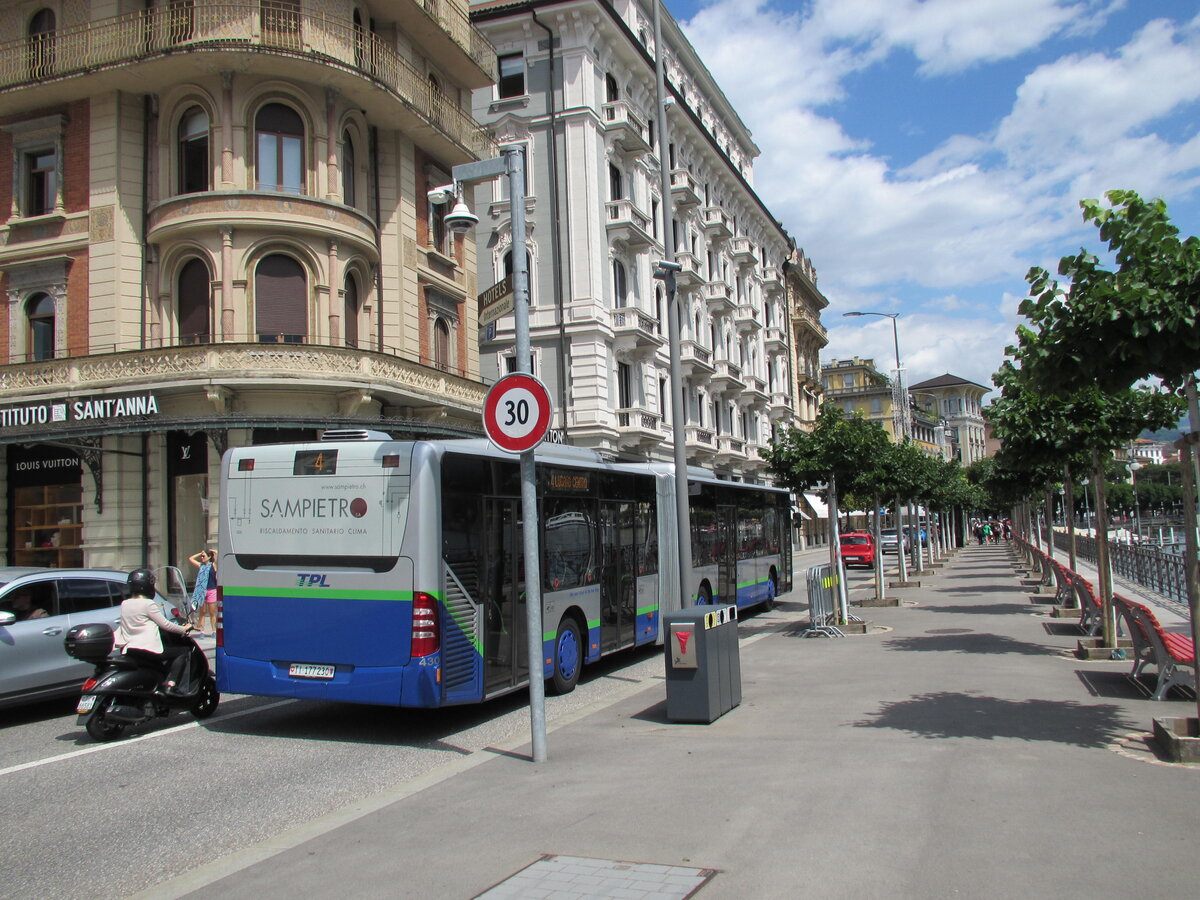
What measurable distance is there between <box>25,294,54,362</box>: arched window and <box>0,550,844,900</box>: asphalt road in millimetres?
15466

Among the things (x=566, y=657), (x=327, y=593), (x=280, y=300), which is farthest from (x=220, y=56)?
(x=327, y=593)

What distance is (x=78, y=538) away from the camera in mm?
23812

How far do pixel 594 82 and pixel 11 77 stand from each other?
19.6m

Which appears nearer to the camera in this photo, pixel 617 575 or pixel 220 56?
pixel 617 575

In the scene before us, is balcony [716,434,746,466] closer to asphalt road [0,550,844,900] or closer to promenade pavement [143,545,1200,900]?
asphalt road [0,550,844,900]

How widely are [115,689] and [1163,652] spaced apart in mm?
9822

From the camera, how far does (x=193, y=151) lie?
2295 centimetres

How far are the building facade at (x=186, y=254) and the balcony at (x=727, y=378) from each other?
962 inches

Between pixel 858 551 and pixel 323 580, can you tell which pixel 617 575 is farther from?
pixel 858 551

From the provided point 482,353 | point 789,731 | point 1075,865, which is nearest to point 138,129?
point 482,353

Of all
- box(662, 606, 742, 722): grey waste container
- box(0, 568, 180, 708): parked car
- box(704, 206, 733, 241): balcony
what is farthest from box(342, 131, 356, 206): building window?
box(704, 206, 733, 241): balcony

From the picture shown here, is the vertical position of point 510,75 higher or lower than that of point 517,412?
higher

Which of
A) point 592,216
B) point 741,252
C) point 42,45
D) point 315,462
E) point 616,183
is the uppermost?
point 741,252

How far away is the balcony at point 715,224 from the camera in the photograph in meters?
48.9
